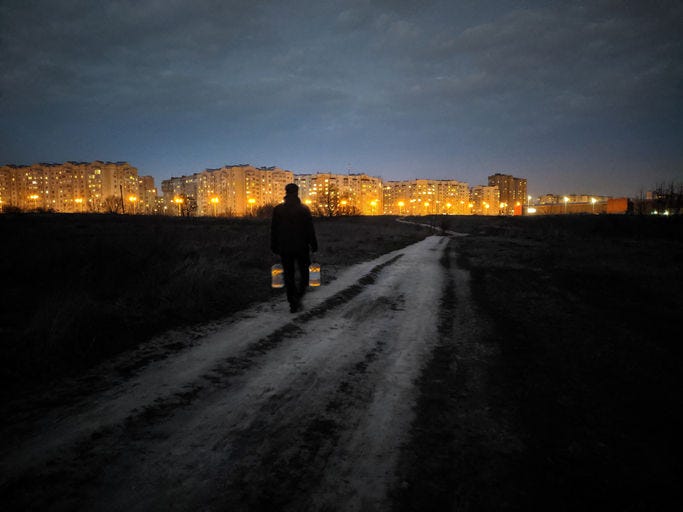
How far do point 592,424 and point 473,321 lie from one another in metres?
3.04

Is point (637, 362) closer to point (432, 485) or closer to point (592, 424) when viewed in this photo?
point (592, 424)

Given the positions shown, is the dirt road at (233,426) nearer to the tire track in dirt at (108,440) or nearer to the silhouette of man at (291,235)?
the tire track in dirt at (108,440)

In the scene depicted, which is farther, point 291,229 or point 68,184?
point 68,184

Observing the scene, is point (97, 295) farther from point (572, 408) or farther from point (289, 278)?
point (572, 408)

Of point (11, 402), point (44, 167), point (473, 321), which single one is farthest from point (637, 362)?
point (44, 167)

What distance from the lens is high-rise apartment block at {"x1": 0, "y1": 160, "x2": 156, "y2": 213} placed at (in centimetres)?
14450

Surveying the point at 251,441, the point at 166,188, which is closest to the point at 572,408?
the point at 251,441

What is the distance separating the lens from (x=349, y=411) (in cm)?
301

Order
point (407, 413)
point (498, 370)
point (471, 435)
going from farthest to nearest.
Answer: point (498, 370)
point (407, 413)
point (471, 435)

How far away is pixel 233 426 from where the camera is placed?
2.73 m

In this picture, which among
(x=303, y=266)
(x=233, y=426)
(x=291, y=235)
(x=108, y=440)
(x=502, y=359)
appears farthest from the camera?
(x=303, y=266)

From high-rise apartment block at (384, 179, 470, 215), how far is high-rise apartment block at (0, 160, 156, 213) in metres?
127

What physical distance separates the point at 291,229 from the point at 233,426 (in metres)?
3.98

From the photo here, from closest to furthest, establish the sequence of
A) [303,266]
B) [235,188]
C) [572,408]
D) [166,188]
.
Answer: [572,408] → [303,266] → [235,188] → [166,188]
